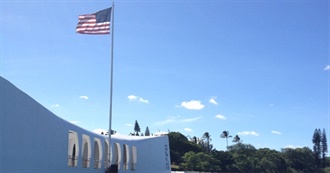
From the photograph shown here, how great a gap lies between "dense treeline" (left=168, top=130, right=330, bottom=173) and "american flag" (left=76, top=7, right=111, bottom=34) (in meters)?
52.7

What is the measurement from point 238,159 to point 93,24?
223 ft

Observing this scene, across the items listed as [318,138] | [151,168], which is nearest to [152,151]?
[151,168]

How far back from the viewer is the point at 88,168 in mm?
26812

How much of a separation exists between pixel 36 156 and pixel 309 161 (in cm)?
10291

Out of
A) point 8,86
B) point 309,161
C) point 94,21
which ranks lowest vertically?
point 309,161

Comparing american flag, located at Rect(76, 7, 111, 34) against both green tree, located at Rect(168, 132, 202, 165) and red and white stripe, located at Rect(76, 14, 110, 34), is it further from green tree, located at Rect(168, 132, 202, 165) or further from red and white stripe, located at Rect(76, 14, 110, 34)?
green tree, located at Rect(168, 132, 202, 165)

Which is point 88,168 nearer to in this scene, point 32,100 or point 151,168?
point 32,100

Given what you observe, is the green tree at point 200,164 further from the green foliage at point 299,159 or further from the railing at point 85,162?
the railing at point 85,162

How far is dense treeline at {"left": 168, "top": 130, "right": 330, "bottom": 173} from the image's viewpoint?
239ft

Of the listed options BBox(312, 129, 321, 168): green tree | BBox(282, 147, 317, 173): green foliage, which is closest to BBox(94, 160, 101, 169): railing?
BBox(282, 147, 317, 173): green foliage

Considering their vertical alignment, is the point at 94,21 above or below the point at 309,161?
above

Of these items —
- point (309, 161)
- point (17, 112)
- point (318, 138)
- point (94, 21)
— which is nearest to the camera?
point (17, 112)

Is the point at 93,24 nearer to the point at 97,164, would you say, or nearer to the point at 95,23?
the point at 95,23

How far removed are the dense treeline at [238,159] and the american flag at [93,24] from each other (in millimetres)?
52698
